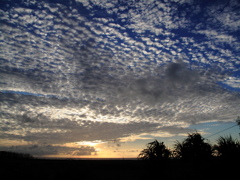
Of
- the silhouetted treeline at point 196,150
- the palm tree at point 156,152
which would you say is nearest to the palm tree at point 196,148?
the silhouetted treeline at point 196,150

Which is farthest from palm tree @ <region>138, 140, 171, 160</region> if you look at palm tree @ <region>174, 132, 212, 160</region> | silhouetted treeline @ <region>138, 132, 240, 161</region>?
palm tree @ <region>174, 132, 212, 160</region>

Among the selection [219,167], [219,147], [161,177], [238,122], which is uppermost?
[238,122]

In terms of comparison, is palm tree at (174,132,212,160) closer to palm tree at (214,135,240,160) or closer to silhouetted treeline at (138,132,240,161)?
silhouetted treeline at (138,132,240,161)

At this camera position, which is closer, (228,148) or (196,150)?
(228,148)

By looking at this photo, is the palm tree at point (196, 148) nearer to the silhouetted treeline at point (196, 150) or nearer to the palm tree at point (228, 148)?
the silhouetted treeline at point (196, 150)

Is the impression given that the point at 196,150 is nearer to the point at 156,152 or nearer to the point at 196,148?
the point at 196,148

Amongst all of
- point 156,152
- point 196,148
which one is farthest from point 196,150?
point 156,152

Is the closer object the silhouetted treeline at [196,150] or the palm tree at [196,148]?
the silhouetted treeline at [196,150]

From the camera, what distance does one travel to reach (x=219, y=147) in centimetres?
1224

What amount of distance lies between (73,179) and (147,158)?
15.4 meters

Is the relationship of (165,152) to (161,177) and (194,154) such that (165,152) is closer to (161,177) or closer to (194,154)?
(161,177)

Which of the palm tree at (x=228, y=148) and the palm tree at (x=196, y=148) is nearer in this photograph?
the palm tree at (x=228, y=148)

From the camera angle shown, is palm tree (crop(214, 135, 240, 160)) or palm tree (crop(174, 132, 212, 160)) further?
palm tree (crop(174, 132, 212, 160))

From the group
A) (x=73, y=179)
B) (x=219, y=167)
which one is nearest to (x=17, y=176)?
(x=73, y=179)
